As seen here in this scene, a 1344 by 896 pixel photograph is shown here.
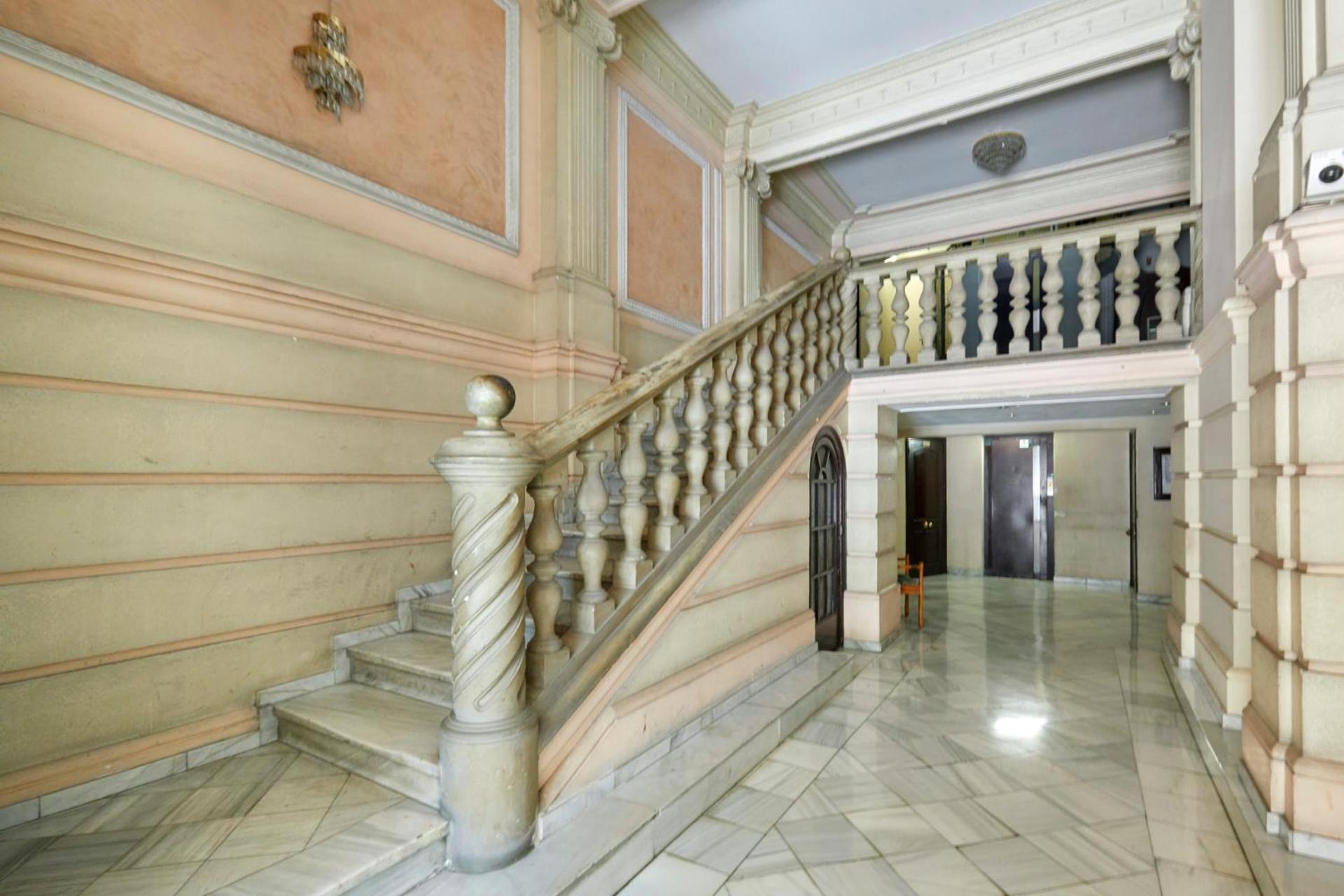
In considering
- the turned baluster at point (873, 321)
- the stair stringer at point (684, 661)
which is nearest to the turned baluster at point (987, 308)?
the turned baluster at point (873, 321)

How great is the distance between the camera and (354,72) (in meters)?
2.82

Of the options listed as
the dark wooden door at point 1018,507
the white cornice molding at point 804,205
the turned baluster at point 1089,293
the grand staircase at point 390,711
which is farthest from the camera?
the dark wooden door at point 1018,507

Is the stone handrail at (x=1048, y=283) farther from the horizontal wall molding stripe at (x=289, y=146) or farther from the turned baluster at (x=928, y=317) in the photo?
the horizontal wall molding stripe at (x=289, y=146)

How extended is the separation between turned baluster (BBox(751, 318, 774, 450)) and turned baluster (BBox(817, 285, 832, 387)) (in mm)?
849

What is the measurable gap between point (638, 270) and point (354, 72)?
225cm

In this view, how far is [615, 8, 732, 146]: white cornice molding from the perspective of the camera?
14.7 feet

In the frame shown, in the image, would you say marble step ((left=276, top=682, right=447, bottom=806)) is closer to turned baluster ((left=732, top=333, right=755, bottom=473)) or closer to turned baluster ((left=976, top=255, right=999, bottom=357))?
turned baluster ((left=732, top=333, right=755, bottom=473))

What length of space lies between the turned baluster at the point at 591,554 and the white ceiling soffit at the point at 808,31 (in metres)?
3.54

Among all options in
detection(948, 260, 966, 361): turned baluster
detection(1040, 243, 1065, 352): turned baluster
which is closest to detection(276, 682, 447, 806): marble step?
detection(948, 260, 966, 361): turned baluster

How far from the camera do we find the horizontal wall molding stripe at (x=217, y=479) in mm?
1958

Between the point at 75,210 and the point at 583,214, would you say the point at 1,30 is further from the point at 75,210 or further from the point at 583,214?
the point at 583,214

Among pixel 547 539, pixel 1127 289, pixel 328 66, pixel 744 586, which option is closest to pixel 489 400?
pixel 547 539

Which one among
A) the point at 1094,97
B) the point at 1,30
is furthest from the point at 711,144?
the point at 1,30

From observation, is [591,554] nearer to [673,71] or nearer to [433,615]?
[433,615]
